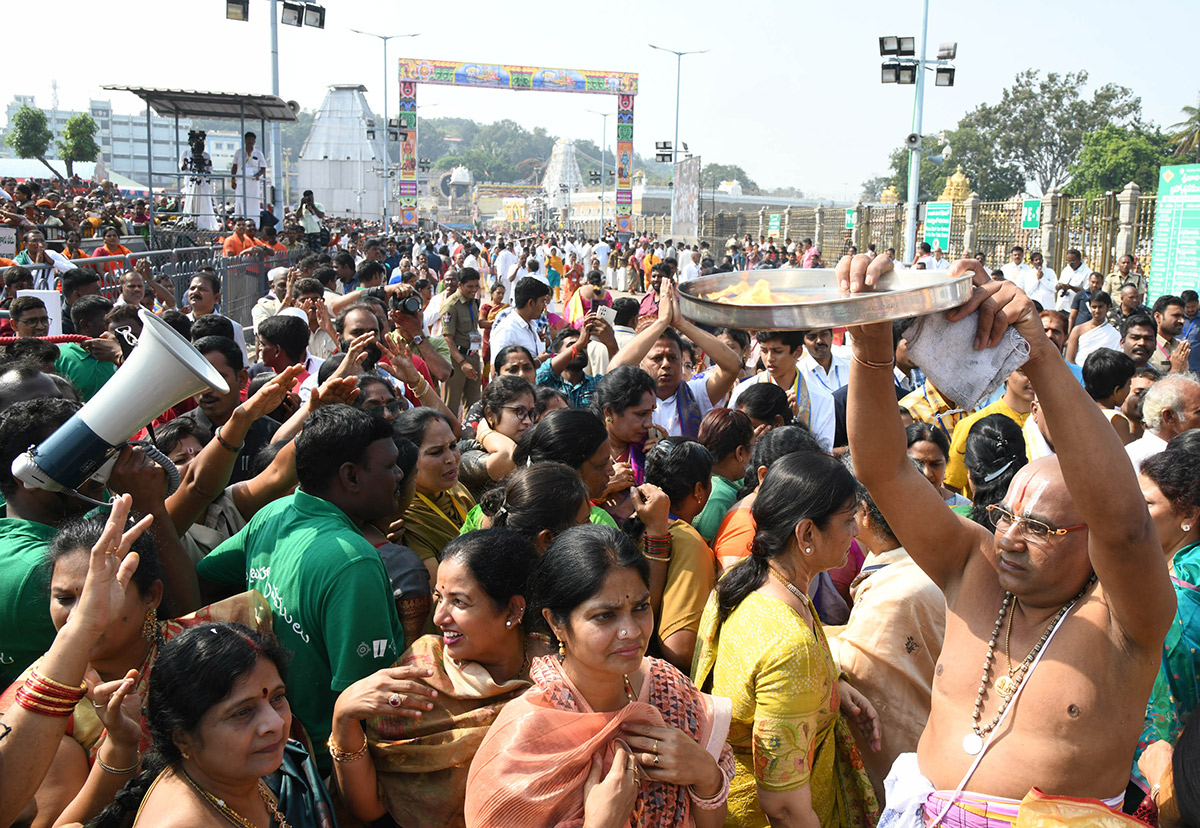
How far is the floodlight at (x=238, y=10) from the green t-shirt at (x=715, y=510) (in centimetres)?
1530

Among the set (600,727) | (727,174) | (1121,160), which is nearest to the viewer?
(600,727)

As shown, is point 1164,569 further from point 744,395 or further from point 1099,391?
point 1099,391

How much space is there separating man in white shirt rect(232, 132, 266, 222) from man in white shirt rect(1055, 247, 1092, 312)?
13278 millimetres

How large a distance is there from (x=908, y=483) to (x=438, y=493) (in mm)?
2047

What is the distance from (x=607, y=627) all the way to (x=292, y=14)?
18499 millimetres

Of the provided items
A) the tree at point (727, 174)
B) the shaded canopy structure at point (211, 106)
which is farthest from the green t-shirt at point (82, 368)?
the tree at point (727, 174)

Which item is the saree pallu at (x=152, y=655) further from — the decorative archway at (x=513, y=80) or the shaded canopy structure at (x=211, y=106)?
the decorative archway at (x=513, y=80)

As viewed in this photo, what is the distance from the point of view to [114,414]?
2.64 metres

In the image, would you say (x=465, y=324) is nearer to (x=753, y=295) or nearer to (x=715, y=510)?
(x=715, y=510)

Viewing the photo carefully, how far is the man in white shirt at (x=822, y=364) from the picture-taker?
5770 mm

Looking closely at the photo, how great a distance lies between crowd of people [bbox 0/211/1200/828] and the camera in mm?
2018

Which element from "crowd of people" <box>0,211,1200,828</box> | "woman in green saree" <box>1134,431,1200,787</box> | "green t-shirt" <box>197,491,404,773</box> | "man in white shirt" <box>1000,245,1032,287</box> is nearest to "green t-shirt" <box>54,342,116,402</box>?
"crowd of people" <box>0,211,1200,828</box>

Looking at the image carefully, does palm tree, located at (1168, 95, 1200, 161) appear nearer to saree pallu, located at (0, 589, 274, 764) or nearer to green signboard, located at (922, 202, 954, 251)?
green signboard, located at (922, 202, 954, 251)

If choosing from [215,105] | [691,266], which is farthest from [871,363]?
[691,266]
